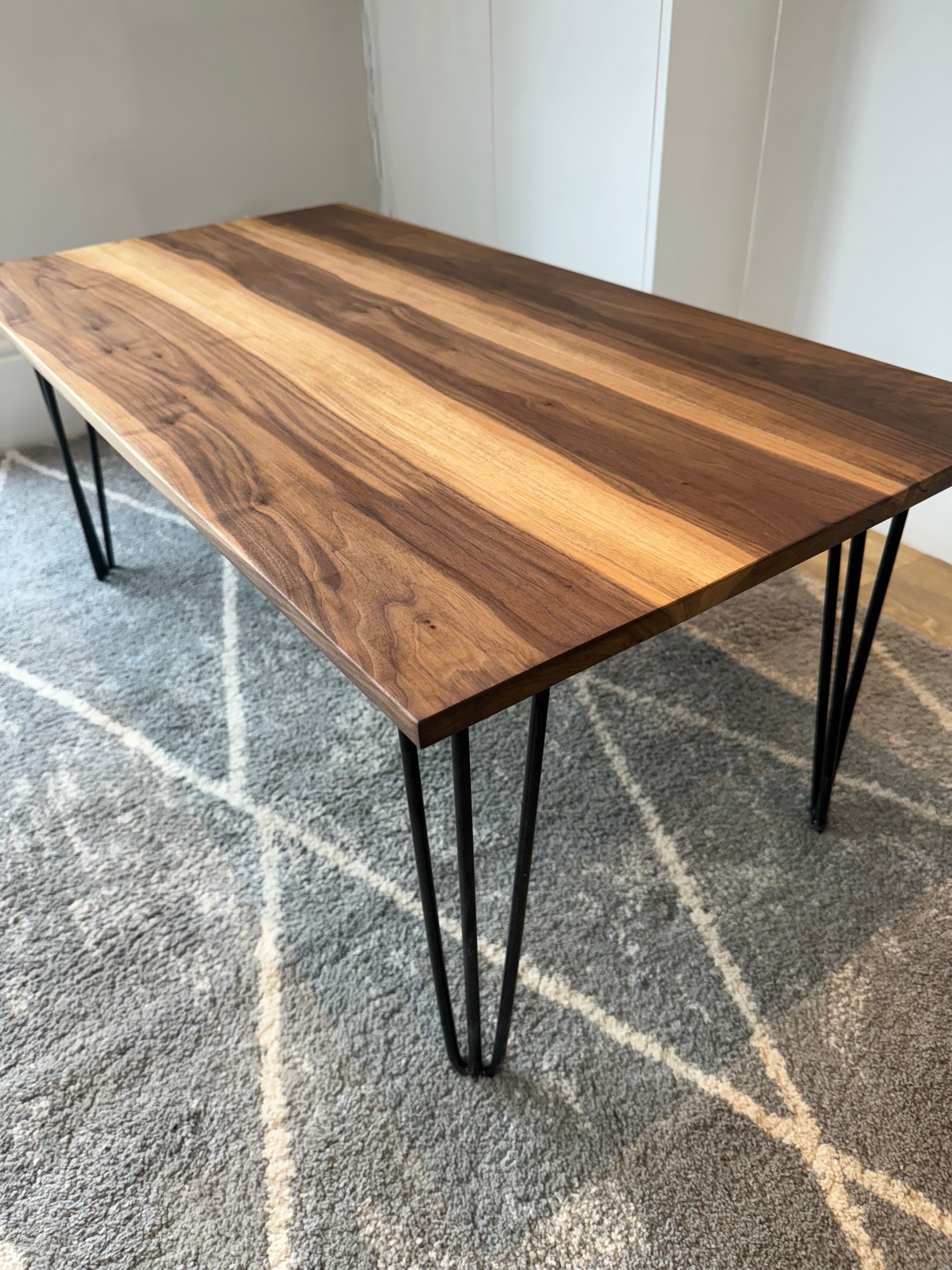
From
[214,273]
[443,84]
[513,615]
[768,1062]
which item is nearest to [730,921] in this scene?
[768,1062]

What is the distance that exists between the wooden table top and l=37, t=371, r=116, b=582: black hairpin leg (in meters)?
0.22

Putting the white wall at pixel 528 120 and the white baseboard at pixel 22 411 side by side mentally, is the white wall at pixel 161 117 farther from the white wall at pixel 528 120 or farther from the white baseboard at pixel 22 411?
the white wall at pixel 528 120

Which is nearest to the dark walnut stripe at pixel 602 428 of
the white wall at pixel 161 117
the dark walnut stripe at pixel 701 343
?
the dark walnut stripe at pixel 701 343

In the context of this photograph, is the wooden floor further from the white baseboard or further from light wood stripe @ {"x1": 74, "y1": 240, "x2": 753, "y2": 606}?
the white baseboard

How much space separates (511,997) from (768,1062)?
28 centimetres

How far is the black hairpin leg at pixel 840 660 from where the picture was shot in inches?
39.7

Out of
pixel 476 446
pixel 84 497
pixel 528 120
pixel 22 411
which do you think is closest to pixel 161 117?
pixel 22 411

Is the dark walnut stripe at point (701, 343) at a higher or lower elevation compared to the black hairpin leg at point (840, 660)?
higher

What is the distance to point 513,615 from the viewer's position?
2.28ft

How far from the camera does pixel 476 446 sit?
926 mm

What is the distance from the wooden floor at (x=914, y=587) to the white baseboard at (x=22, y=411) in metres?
1.82

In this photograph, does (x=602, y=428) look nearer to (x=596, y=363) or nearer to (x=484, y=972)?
(x=596, y=363)

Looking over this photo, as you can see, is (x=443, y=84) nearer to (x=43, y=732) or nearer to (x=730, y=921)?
(x=43, y=732)

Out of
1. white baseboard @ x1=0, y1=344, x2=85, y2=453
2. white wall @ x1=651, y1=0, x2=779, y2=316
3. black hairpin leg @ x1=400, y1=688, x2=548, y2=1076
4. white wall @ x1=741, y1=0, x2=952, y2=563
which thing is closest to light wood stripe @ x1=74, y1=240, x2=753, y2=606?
black hairpin leg @ x1=400, y1=688, x2=548, y2=1076
